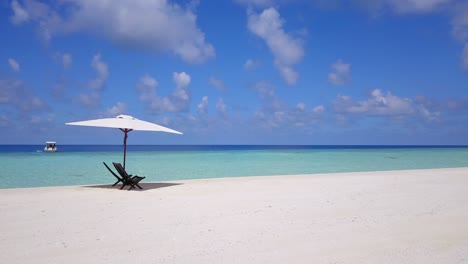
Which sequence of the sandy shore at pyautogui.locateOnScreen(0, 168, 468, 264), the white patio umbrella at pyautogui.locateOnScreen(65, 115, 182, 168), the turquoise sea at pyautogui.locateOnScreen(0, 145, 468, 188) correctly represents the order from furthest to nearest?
the turquoise sea at pyautogui.locateOnScreen(0, 145, 468, 188)
the white patio umbrella at pyautogui.locateOnScreen(65, 115, 182, 168)
the sandy shore at pyautogui.locateOnScreen(0, 168, 468, 264)

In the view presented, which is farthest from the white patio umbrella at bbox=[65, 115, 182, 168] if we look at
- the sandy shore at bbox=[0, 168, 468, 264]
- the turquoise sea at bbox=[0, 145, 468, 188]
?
the turquoise sea at bbox=[0, 145, 468, 188]

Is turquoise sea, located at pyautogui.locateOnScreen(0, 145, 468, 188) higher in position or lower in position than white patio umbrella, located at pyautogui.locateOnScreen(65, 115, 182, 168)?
lower

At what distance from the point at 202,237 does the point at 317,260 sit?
174 centimetres

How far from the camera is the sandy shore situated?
4.71 m

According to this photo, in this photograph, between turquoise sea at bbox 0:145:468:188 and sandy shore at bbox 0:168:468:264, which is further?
turquoise sea at bbox 0:145:468:188

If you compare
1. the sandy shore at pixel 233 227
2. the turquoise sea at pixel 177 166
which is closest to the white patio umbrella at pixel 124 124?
the sandy shore at pixel 233 227

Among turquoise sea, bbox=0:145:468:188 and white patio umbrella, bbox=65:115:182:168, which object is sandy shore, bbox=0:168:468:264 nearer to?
white patio umbrella, bbox=65:115:182:168

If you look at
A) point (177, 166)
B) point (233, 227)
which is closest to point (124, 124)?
point (233, 227)

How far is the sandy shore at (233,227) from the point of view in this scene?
4.71 meters

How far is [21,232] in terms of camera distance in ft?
19.1

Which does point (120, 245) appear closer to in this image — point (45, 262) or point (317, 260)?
point (45, 262)

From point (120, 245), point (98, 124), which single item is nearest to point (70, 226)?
point (120, 245)

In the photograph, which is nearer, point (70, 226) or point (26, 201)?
point (70, 226)

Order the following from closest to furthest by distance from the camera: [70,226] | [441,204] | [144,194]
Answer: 1. [70,226]
2. [441,204]
3. [144,194]
